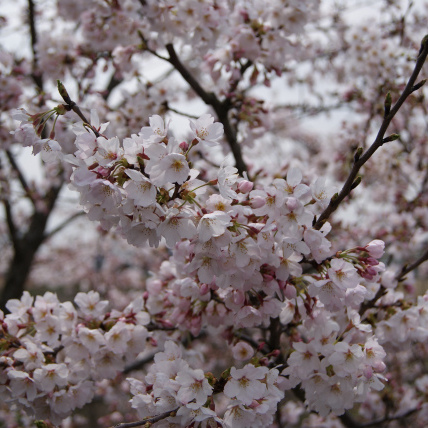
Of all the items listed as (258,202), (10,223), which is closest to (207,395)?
(258,202)

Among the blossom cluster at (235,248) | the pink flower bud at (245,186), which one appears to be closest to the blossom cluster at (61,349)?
the blossom cluster at (235,248)

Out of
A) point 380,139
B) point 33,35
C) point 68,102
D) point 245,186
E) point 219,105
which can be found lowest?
point 245,186

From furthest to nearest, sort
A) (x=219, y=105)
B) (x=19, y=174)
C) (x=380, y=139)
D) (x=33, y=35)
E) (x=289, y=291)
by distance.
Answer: (x=19, y=174) → (x=33, y=35) → (x=219, y=105) → (x=289, y=291) → (x=380, y=139)

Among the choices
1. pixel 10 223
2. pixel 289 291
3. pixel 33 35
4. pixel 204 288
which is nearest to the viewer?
pixel 289 291

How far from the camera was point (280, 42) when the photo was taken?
2893mm

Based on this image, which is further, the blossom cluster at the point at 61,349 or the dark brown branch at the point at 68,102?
the blossom cluster at the point at 61,349

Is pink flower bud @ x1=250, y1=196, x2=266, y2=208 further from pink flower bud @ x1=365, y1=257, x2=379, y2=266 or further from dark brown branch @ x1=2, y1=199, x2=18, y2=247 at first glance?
dark brown branch @ x1=2, y1=199, x2=18, y2=247

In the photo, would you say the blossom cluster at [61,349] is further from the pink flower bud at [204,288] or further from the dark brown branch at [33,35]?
the dark brown branch at [33,35]

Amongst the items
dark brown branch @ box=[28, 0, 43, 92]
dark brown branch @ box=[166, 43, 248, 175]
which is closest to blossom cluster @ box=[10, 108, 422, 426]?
dark brown branch @ box=[166, 43, 248, 175]

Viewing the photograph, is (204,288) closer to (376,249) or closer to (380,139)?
Answer: (376,249)

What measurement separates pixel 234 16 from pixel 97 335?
2331mm

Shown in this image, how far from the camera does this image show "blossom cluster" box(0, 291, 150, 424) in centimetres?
190

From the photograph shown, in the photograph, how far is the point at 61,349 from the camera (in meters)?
2.13

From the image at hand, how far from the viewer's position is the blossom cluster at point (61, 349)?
74.9 inches
